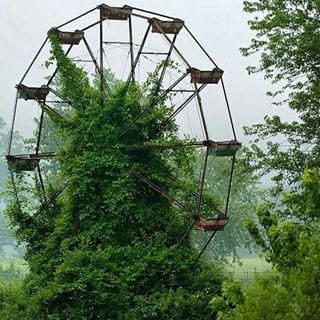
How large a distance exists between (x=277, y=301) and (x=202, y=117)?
7.11m

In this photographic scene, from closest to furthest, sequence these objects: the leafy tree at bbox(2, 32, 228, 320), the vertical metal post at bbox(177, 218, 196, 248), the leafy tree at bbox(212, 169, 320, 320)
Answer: the leafy tree at bbox(212, 169, 320, 320), the leafy tree at bbox(2, 32, 228, 320), the vertical metal post at bbox(177, 218, 196, 248)

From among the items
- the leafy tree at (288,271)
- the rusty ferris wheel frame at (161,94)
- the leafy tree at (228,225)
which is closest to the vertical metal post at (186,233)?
the rusty ferris wheel frame at (161,94)

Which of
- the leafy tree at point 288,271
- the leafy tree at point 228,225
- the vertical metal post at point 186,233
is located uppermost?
the leafy tree at point 228,225

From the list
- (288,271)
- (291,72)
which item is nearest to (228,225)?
(291,72)

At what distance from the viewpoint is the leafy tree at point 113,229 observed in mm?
12570

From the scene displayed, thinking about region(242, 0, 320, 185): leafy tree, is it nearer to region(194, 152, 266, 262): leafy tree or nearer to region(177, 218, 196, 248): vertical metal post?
region(177, 218, 196, 248): vertical metal post

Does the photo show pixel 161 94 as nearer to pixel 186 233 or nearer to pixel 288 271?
pixel 186 233

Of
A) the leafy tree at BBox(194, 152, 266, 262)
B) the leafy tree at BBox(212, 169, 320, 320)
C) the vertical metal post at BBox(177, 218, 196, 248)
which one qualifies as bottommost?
the leafy tree at BBox(212, 169, 320, 320)

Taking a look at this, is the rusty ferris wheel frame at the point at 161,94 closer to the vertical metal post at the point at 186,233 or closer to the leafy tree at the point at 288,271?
the vertical metal post at the point at 186,233

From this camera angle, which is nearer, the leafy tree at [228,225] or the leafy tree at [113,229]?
the leafy tree at [113,229]

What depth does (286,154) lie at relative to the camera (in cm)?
1512

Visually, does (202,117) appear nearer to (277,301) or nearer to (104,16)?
(104,16)

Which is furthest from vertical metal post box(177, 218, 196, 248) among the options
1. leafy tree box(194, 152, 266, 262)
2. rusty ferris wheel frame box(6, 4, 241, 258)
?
leafy tree box(194, 152, 266, 262)

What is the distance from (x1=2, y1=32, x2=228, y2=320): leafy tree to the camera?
12570 millimetres
